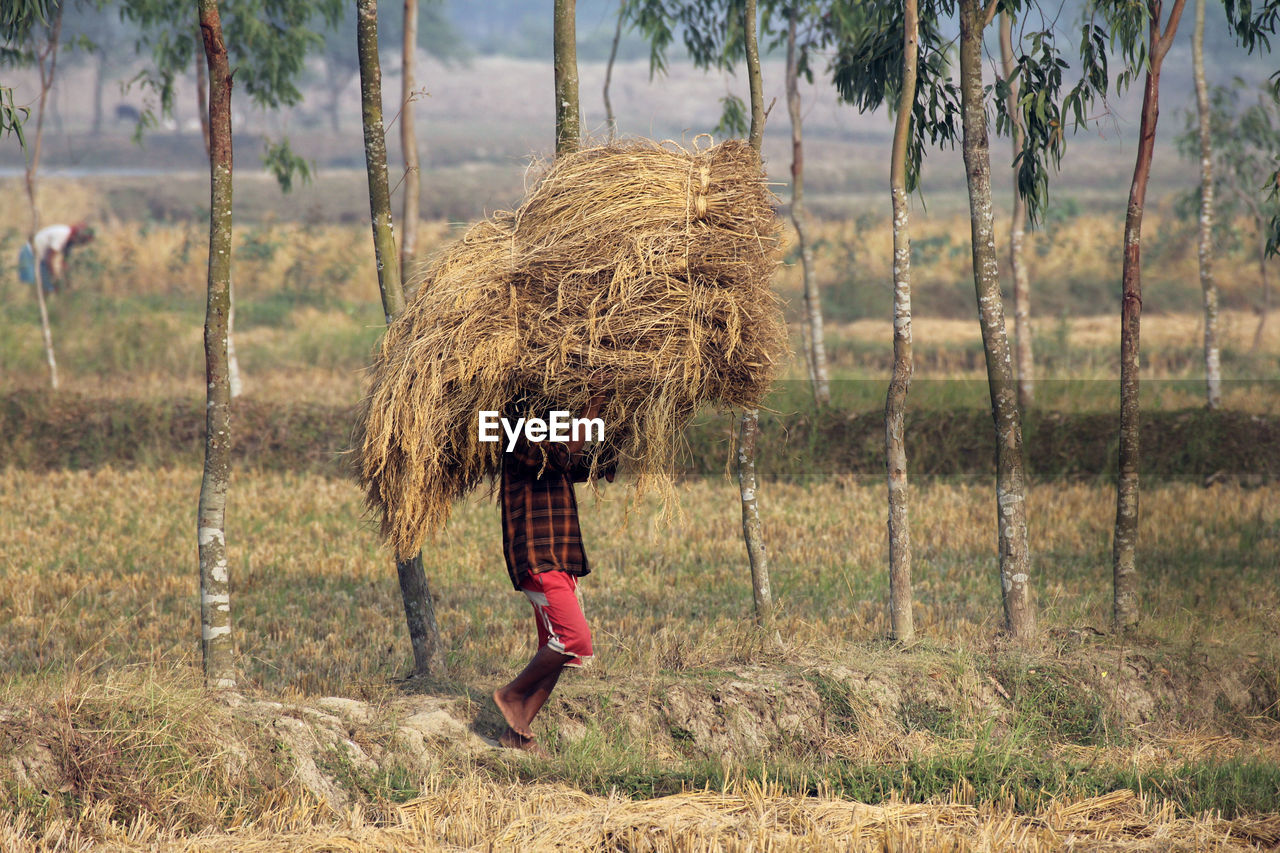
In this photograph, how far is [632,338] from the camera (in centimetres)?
459

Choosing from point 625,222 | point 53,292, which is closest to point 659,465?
point 625,222

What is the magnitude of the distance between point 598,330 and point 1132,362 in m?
3.67

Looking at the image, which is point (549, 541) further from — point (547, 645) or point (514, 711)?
point (514, 711)

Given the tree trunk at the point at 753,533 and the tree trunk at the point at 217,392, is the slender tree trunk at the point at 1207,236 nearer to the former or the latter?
the tree trunk at the point at 753,533

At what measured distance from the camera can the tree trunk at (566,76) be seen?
5988 mm

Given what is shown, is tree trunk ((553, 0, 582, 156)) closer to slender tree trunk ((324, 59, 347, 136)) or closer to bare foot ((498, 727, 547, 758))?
bare foot ((498, 727, 547, 758))

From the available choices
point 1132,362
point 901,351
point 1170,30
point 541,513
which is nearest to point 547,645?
point 541,513

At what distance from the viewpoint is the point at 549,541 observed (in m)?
4.59

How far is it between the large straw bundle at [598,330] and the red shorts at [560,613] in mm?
554

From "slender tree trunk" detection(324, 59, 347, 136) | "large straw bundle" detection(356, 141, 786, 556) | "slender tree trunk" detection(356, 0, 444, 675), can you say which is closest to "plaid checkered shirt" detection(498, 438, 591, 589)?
"large straw bundle" detection(356, 141, 786, 556)

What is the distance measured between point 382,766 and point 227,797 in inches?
25.6

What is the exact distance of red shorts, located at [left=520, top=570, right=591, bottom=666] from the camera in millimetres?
4598

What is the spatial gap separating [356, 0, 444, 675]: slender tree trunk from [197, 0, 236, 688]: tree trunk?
31.0 inches

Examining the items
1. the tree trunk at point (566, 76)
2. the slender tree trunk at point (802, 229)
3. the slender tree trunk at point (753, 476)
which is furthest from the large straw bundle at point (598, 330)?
the slender tree trunk at point (802, 229)
